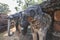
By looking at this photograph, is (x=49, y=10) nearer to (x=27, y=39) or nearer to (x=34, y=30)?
(x=34, y=30)

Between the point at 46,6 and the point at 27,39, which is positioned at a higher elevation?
the point at 46,6

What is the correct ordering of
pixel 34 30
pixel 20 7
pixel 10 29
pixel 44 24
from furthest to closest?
1. pixel 20 7
2. pixel 10 29
3. pixel 34 30
4. pixel 44 24

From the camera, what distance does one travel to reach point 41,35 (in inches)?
117

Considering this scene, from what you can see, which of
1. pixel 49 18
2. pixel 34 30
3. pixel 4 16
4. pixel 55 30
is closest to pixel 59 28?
pixel 55 30

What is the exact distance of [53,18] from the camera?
3307 millimetres

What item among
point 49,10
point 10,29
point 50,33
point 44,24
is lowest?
point 10,29

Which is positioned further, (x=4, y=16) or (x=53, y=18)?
(x=4, y=16)

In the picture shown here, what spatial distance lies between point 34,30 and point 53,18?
1.90 feet

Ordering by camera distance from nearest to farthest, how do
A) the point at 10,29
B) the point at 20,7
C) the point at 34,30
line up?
the point at 34,30 < the point at 10,29 < the point at 20,7

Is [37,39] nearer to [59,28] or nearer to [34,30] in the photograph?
[34,30]

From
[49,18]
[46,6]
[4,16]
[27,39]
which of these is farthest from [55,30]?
[4,16]

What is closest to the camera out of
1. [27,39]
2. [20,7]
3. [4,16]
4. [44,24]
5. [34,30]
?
[44,24]

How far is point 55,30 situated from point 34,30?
0.53 metres

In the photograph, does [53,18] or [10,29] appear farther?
[10,29]
